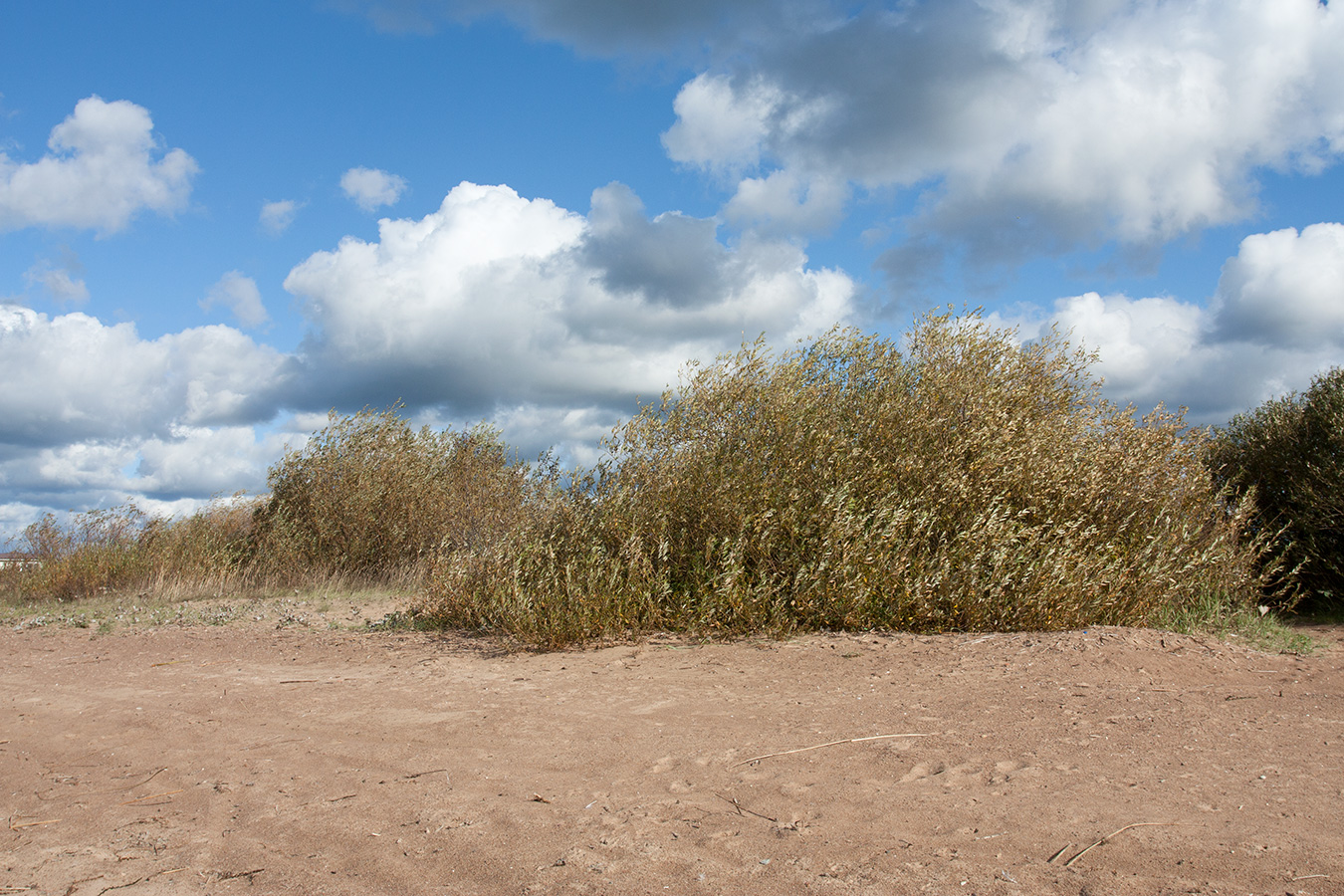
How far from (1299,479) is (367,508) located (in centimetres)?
1706

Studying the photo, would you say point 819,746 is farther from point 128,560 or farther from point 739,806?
point 128,560

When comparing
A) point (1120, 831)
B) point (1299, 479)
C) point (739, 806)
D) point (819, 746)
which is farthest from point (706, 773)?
point (1299, 479)

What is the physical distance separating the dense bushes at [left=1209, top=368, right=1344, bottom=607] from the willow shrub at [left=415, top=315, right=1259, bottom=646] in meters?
2.50

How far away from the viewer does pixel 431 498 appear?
57.3 ft

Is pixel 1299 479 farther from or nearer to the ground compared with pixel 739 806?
farther from the ground

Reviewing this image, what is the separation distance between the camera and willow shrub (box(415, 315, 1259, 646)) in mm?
8922

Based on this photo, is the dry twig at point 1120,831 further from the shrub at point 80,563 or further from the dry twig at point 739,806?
the shrub at point 80,563

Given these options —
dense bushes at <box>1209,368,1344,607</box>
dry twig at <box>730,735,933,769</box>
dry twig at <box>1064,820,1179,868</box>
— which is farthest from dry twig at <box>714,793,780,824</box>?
dense bushes at <box>1209,368,1344,607</box>

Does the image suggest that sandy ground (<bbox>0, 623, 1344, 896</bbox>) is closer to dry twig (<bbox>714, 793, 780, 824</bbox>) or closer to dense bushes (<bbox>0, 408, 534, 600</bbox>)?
dry twig (<bbox>714, 793, 780, 824</bbox>)

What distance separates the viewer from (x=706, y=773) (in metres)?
4.99

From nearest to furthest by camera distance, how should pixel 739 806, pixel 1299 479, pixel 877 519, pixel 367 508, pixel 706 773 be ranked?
1. pixel 739 806
2. pixel 706 773
3. pixel 877 519
4. pixel 1299 479
5. pixel 367 508

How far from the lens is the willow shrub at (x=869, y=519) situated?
892cm

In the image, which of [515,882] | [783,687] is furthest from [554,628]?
[515,882]

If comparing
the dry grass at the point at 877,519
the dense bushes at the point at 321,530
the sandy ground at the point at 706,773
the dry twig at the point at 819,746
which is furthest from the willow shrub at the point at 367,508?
the dry twig at the point at 819,746
